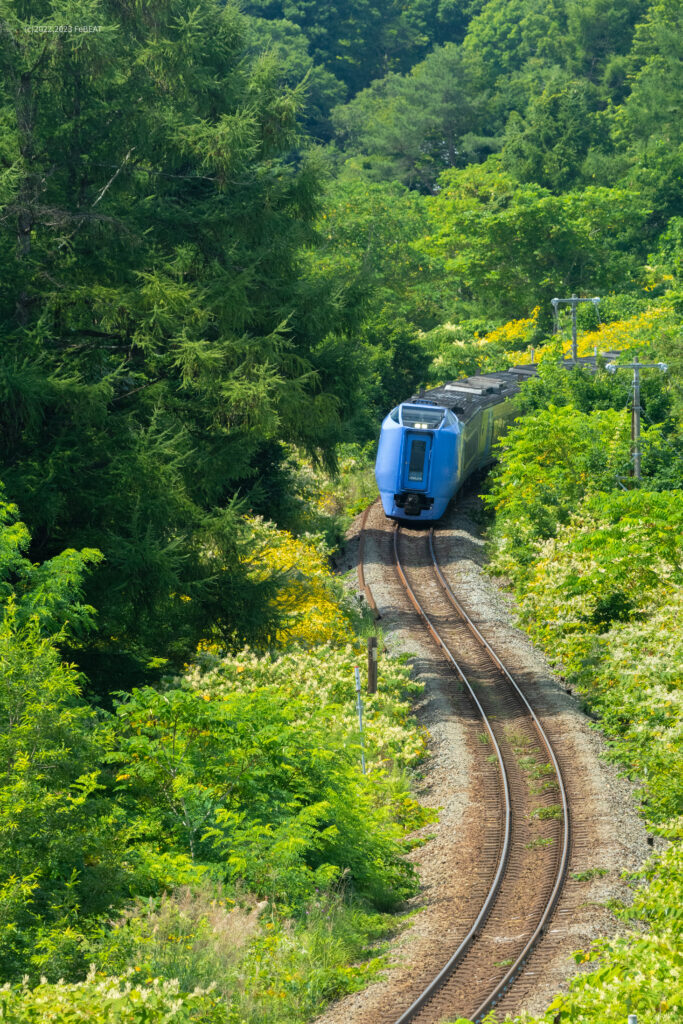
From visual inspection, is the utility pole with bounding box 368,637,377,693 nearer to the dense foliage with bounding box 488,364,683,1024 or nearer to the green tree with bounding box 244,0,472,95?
the dense foliage with bounding box 488,364,683,1024

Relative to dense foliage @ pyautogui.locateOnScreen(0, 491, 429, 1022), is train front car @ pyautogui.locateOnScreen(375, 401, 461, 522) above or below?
above

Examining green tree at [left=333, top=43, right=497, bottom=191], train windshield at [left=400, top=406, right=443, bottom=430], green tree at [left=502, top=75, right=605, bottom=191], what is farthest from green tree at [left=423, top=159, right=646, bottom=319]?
train windshield at [left=400, top=406, right=443, bottom=430]

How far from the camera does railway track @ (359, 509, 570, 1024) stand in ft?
45.2

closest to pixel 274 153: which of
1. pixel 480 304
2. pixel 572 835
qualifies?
pixel 572 835

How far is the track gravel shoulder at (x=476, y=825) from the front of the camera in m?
13.9

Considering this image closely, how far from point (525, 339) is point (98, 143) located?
45531mm

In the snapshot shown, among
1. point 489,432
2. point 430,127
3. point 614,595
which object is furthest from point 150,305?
point 430,127

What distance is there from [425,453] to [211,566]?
12.7 meters

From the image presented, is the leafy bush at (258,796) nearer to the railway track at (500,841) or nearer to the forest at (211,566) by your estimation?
the forest at (211,566)

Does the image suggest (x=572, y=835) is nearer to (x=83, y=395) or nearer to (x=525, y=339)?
(x=83, y=395)

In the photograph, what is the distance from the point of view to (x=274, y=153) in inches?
1187

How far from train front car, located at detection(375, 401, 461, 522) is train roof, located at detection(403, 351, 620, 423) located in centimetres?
152

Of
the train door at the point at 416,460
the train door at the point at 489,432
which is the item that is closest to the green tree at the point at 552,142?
the train door at the point at 489,432

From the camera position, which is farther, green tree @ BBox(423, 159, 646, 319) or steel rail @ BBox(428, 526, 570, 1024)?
green tree @ BBox(423, 159, 646, 319)
